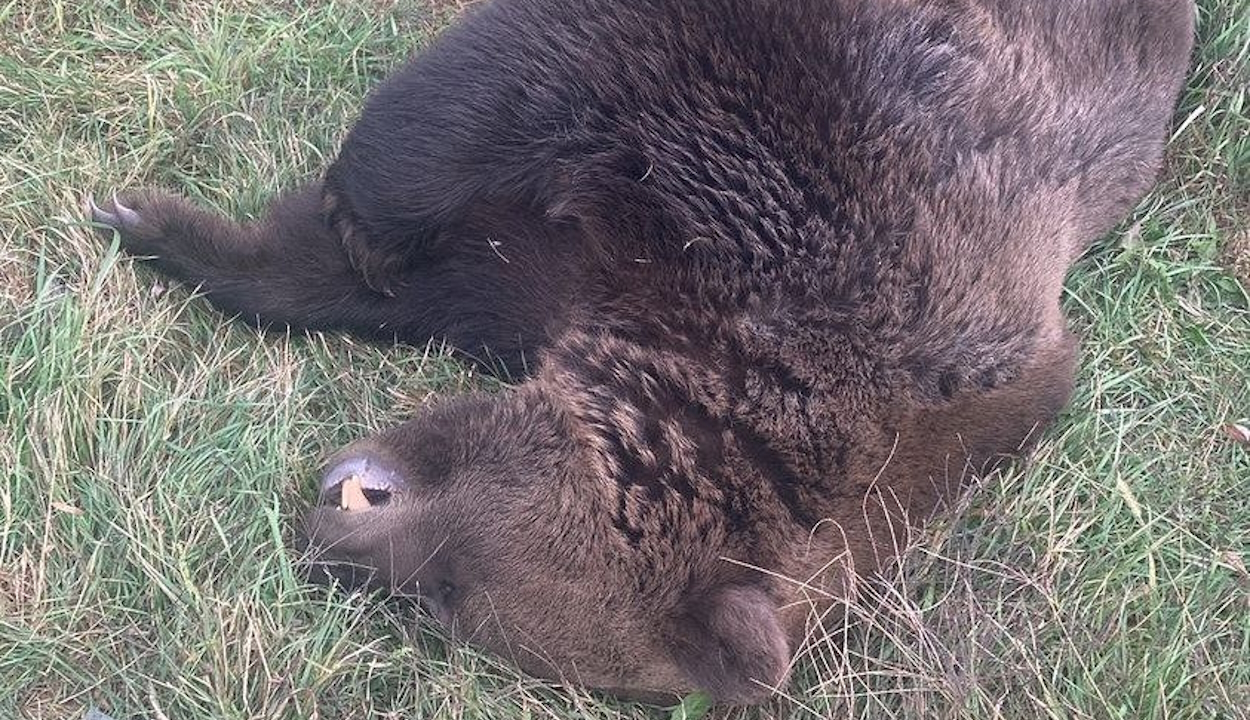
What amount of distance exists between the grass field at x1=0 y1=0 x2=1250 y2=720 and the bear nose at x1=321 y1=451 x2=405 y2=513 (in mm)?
310

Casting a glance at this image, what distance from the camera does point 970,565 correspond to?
3.94 metres

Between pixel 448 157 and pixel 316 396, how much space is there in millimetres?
1069

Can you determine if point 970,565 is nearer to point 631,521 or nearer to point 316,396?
point 631,521

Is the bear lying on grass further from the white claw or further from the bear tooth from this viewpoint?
the white claw

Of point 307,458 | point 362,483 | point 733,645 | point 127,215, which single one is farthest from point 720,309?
point 127,215

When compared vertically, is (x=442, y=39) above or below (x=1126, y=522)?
above

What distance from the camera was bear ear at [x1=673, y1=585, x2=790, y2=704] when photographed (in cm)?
343

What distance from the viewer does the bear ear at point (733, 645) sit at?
3.43 metres

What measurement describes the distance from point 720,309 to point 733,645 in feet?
3.31

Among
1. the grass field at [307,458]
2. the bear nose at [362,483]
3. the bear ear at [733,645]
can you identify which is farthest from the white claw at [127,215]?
the bear ear at [733,645]

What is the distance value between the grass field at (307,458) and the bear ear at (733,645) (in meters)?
0.44

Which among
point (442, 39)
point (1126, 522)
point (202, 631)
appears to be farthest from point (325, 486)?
point (1126, 522)

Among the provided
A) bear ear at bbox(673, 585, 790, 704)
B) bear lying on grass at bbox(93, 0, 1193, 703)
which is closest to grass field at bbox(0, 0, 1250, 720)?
bear lying on grass at bbox(93, 0, 1193, 703)

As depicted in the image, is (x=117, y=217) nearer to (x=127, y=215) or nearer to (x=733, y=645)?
(x=127, y=215)
